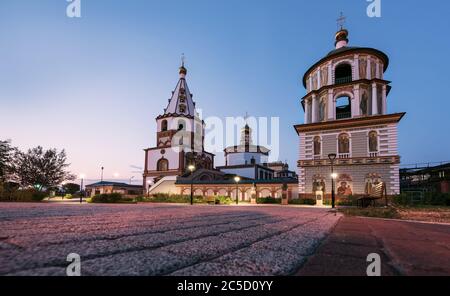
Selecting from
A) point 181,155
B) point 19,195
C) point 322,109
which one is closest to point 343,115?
point 322,109

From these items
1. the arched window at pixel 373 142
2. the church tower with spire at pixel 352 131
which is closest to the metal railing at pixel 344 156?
the church tower with spire at pixel 352 131

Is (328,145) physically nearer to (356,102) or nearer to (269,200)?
(356,102)

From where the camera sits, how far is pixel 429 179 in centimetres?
3056

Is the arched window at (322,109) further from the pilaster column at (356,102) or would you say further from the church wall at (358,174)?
the church wall at (358,174)

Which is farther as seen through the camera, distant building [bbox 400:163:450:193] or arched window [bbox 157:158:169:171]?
arched window [bbox 157:158:169:171]

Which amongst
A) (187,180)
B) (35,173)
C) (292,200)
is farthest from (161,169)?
(292,200)

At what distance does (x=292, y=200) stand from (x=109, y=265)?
22.1m

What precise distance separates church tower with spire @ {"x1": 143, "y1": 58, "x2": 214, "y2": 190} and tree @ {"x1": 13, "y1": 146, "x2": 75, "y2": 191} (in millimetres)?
13501

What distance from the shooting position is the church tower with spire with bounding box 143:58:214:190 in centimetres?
4184

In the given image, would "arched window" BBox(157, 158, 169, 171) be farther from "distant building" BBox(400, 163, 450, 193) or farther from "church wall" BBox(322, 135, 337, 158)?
"distant building" BBox(400, 163, 450, 193)

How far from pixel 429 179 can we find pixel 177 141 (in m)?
39.6

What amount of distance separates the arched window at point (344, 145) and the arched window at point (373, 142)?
1.83m

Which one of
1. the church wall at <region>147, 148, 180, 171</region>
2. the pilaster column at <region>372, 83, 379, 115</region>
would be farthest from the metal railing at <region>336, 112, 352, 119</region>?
the church wall at <region>147, 148, 180, 171</region>
